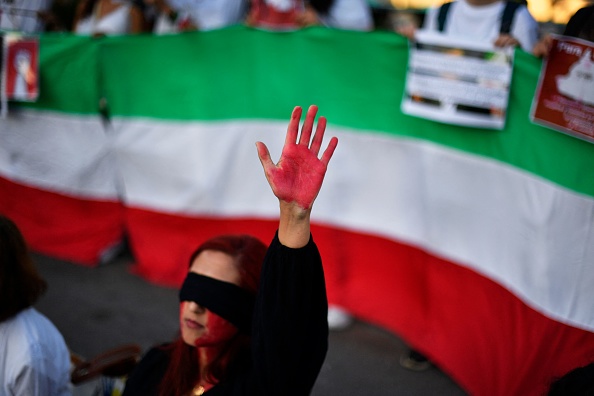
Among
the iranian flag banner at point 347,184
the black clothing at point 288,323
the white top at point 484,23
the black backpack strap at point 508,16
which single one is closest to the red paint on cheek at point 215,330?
the black clothing at point 288,323

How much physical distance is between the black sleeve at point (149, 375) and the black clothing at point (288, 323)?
46cm

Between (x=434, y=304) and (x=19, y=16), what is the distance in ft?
13.0

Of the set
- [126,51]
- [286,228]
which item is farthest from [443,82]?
[126,51]

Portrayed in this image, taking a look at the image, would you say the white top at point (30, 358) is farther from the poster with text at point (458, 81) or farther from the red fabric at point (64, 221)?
the red fabric at point (64, 221)

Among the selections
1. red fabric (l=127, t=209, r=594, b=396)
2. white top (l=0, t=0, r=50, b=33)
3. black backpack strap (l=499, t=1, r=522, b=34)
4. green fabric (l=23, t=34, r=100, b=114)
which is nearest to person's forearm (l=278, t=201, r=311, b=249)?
red fabric (l=127, t=209, r=594, b=396)

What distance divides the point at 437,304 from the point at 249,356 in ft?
5.29

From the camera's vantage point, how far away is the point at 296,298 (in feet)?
4.65

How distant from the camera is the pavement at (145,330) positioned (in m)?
3.10

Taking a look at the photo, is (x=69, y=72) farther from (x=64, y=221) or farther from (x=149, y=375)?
(x=149, y=375)

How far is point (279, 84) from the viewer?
3588 mm

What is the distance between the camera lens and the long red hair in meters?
1.79

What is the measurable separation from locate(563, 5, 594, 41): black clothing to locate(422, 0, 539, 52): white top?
0.41 m

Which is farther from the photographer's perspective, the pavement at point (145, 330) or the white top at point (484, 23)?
the pavement at point (145, 330)

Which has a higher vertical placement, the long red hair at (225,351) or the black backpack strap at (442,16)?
the black backpack strap at (442,16)
